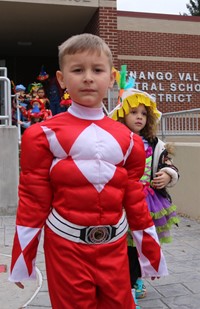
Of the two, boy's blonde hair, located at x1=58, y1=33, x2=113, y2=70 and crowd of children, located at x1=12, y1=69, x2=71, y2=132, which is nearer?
boy's blonde hair, located at x1=58, y1=33, x2=113, y2=70

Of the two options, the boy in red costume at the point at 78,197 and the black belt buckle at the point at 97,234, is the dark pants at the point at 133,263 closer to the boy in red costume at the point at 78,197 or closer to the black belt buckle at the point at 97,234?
the boy in red costume at the point at 78,197

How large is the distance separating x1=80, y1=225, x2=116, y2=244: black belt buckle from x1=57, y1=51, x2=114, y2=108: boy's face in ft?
1.98

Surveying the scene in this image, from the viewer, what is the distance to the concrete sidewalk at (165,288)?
10.6 feet

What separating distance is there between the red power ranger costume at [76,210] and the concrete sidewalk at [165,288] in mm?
1344

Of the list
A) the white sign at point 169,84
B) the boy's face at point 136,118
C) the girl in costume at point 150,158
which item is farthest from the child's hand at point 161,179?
the white sign at point 169,84

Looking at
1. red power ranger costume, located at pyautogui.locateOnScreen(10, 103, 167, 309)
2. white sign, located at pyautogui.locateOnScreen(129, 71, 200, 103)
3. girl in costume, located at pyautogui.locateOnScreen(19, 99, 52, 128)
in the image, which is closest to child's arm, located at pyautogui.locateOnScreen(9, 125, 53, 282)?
red power ranger costume, located at pyautogui.locateOnScreen(10, 103, 167, 309)

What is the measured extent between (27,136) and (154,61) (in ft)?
41.6

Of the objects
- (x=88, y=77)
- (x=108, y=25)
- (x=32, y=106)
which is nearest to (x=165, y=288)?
(x=88, y=77)

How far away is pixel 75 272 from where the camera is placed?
1.90 metres

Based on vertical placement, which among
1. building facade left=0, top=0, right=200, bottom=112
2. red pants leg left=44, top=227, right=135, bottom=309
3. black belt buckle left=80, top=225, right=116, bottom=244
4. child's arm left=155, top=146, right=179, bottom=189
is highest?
building facade left=0, top=0, right=200, bottom=112

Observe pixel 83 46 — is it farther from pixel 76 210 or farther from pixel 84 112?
pixel 76 210

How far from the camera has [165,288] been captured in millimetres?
3578

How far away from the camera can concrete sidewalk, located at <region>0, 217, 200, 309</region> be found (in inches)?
127

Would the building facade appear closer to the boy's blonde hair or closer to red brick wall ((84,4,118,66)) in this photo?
red brick wall ((84,4,118,66))
